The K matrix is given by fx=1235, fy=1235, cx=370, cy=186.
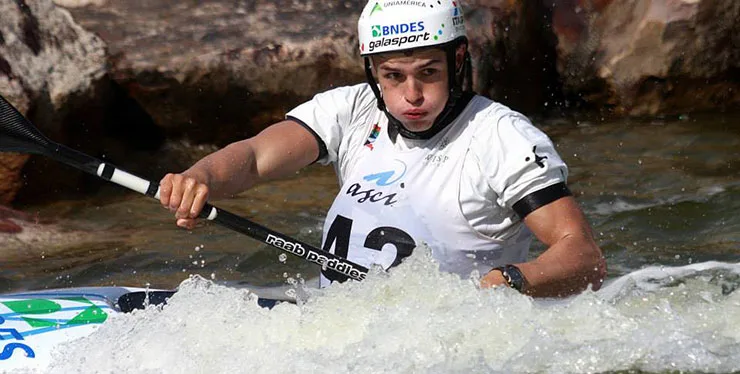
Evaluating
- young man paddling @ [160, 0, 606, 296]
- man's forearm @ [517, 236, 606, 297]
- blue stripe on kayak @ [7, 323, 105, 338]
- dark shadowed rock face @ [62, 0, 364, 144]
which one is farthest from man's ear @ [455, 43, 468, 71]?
dark shadowed rock face @ [62, 0, 364, 144]

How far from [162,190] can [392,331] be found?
3.26 feet

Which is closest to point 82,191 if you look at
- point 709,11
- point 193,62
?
point 193,62

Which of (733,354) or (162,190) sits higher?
(162,190)

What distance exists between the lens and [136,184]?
4461 mm

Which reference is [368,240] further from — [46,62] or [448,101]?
[46,62]

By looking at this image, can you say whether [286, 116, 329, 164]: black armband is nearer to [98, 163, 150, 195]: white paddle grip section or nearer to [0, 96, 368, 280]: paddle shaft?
[0, 96, 368, 280]: paddle shaft

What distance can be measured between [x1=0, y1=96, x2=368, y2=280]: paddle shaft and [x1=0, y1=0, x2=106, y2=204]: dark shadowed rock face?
3.88 m

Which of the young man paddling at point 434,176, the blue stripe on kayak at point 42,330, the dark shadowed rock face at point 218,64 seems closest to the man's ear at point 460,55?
the young man paddling at point 434,176

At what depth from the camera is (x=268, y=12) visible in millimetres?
9773

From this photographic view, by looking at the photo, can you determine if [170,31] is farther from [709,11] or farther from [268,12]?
[709,11]

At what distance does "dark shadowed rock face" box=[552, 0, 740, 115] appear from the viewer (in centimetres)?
991

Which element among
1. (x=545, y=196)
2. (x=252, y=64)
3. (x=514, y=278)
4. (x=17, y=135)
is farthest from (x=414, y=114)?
(x=252, y=64)

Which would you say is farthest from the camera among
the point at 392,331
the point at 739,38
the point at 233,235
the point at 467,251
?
the point at 739,38

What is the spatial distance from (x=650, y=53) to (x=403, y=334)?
646cm
